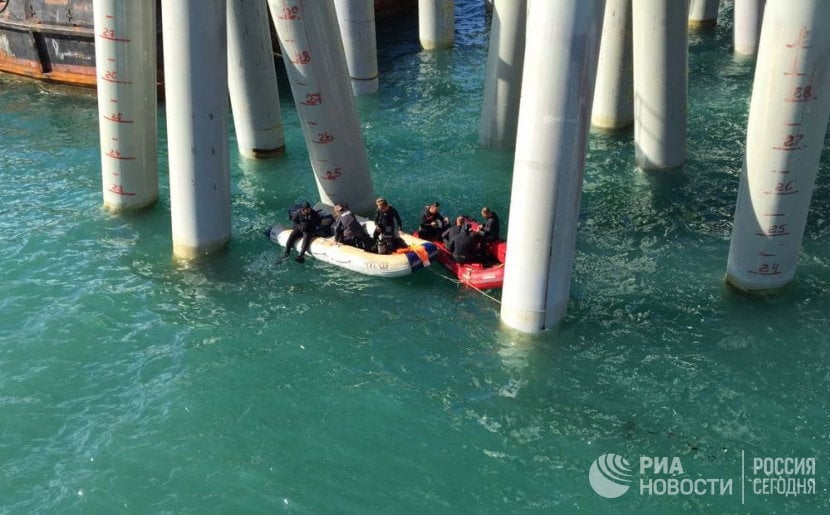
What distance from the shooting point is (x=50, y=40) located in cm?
3075

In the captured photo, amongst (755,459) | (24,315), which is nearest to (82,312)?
(24,315)

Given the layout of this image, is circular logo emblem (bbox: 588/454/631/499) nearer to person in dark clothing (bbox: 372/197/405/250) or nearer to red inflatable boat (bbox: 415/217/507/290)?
red inflatable boat (bbox: 415/217/507/290)

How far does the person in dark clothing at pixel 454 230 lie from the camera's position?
1881cm

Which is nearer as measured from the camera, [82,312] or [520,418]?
[520,418]

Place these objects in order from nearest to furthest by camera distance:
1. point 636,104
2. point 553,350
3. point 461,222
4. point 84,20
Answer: point 553,350, point 461,222, point 636,104, point 84,20

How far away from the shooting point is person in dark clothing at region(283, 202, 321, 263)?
19.5 metres

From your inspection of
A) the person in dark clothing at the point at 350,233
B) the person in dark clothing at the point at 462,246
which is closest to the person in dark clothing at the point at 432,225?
the person in dark clothing at the point at 462,246

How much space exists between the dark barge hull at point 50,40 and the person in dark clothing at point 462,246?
15423 millimetres

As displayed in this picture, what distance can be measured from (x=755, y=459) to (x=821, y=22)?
7009mm

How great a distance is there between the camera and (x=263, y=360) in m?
16.2

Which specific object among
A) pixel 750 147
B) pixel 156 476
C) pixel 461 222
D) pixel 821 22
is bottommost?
pixel 156 476

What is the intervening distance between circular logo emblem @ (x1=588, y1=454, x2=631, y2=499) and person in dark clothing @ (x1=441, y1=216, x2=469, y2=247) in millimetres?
6392

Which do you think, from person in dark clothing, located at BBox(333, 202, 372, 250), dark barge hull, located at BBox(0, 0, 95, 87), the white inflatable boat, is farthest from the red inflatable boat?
dark barge hull, located at BBox(0, 0, 95, 87)

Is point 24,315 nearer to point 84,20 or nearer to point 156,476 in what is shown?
point 156,476
